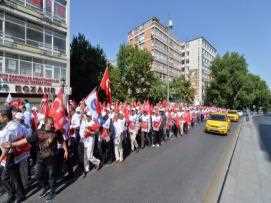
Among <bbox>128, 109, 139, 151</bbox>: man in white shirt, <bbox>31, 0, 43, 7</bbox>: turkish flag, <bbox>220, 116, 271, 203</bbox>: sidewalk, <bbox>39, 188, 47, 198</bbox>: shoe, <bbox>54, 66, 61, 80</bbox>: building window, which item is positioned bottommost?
<bbox>220, 116, 271, 203</bbox>: sidewalk

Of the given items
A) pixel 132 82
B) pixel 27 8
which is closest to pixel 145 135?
pixel 27 8

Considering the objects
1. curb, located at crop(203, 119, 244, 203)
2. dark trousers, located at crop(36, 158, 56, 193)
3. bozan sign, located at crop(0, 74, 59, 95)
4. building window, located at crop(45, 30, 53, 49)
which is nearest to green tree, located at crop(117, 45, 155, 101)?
bozan sign, located at crop(0, 74, 59, 95)

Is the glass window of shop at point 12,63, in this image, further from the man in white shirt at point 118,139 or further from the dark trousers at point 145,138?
the man in white shirt at point 118,139

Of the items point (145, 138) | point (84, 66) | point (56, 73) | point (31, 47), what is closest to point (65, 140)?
point (145, 138)

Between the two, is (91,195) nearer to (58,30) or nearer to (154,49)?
(58,30)

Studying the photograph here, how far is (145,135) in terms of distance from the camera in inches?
743

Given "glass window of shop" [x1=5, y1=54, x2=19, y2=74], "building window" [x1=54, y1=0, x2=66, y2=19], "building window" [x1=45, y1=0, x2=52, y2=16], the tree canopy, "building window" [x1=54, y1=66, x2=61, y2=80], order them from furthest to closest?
the tree canopy, "building window" [x1=54, y1=0, x2=66, y2=19], "building window" [x1=54, y1=66, x2=61, y2=80], "building window" [x1=45, y1=0, x2=52, y2=16], "glass window of shop" [x1=5, y1=54, x2=19, y2=74]

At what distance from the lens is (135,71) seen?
155ft

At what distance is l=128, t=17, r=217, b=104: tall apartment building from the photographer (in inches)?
3504

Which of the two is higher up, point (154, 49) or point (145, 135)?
point (154, 49)

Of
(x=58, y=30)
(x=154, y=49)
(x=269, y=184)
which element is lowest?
(x=269, y=184)

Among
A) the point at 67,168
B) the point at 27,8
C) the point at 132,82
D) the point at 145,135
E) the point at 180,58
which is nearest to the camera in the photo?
the point at 67,168

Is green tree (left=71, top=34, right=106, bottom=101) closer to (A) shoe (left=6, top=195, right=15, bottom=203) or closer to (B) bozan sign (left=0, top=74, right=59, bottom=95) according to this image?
(B) bozan sign (left=0, top=74, right=59, bottom=95)

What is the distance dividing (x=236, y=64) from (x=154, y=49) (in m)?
19.1
